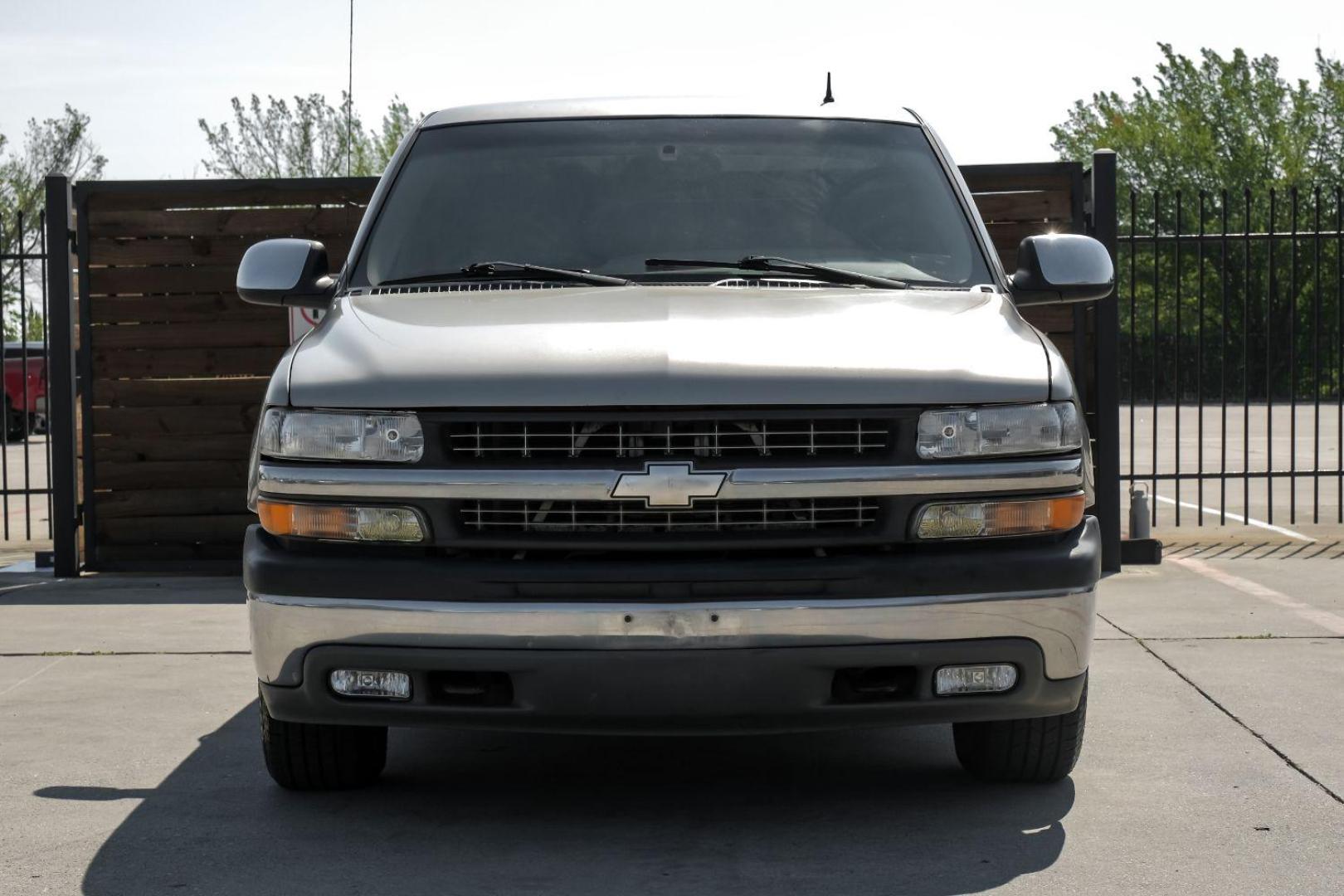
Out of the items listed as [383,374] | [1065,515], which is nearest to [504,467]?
[383,374]

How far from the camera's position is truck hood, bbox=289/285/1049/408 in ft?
13.4

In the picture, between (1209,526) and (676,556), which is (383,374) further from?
(1209,526)

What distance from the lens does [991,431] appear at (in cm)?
416

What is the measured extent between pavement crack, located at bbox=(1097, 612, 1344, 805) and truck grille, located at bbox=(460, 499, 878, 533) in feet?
5.60

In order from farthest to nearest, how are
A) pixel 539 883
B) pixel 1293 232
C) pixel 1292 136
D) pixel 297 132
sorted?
pixel 1292 136 → pixel 297 132 → pixel 1293 232 → pixel 539 883

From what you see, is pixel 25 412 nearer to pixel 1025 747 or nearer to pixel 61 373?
pixel 61 373

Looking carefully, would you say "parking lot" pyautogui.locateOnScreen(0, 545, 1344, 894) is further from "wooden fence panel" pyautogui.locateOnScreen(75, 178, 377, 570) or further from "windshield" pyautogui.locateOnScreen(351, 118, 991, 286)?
"wooden fence panel" pyautogui.locateOnScreen(75, 178, 377, 570)

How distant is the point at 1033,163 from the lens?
9.37m

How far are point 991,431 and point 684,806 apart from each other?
136 centimetres

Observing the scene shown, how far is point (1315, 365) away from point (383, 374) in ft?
27.1

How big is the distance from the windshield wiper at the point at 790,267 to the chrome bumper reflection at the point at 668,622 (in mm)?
1170

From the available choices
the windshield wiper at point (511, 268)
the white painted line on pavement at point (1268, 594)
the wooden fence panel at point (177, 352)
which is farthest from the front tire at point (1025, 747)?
the wooden fence panel at point (177, 352)

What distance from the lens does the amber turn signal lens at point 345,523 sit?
13.6ft

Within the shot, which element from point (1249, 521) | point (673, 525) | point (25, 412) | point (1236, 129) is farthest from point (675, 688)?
point (1236, 129)
